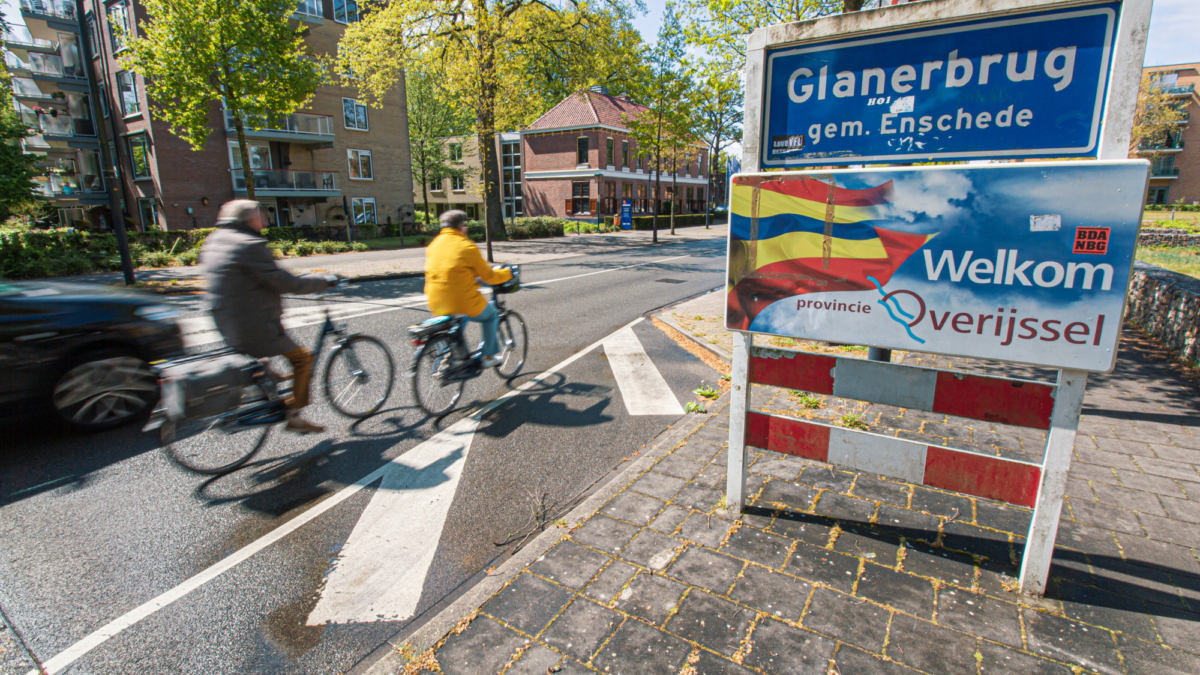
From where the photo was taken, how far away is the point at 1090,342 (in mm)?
2447

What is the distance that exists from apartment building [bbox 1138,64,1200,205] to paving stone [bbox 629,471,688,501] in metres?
80.3

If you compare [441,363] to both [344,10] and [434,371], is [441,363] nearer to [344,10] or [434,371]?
[434,371]

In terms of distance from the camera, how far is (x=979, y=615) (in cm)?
257

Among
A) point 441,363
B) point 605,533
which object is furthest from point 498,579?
point 441,363

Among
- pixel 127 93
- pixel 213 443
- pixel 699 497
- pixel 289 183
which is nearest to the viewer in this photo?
pixel 699 497

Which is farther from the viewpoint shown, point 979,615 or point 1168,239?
point 1168,239

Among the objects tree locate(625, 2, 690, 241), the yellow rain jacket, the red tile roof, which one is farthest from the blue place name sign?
the red tile roof

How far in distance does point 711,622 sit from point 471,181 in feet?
180

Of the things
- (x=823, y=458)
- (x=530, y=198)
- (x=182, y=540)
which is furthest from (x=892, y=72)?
(x=530, y=198)

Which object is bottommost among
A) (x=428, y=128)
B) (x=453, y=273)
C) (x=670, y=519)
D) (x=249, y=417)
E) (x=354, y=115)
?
(x=670, y=519)

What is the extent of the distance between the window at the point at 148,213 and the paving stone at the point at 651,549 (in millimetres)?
36883

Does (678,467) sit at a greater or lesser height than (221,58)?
lesser

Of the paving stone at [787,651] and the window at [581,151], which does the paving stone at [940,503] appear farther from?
the window at [581,151]

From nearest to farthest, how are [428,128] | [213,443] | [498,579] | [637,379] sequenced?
[498,579]
[213,443]
[637,379]
[428,128]
